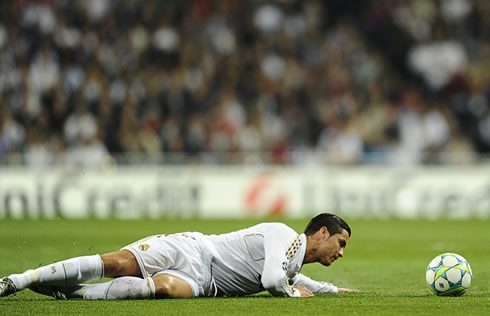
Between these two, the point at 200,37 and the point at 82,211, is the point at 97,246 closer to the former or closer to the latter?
the point at 82,211

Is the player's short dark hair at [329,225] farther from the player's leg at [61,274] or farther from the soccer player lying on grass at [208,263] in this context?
the player's leg at [61,274]

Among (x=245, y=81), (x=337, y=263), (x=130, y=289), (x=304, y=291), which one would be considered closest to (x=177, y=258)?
(x=130, y=289)

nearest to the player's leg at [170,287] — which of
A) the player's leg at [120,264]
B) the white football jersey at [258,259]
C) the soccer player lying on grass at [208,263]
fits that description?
the soccer player lying on grass at [208,263]

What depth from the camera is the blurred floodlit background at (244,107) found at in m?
22.0

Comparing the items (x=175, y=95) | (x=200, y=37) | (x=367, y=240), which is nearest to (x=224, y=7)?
(x=200, y=37)

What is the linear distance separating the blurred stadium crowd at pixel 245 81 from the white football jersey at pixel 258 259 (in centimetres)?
1355

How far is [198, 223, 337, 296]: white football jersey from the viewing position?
8102 millimetres

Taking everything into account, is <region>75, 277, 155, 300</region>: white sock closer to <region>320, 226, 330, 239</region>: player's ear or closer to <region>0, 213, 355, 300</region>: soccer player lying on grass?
<region>0, 213, 355, 300</region>: soccer player lying on grass

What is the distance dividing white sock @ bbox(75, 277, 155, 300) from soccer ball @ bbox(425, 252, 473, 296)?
2.56m

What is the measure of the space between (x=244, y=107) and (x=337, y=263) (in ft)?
36.3

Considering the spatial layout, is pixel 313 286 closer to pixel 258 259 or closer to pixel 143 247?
pixel 258 259

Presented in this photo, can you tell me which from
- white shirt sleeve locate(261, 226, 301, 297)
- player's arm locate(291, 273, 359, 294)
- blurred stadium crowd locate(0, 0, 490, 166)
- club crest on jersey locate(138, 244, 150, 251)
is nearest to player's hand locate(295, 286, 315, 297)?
player's arm locate(291, 273, 359, 294)

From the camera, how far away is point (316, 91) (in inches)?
947

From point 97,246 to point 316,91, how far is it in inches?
417
